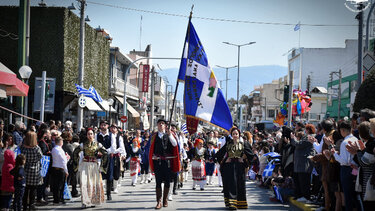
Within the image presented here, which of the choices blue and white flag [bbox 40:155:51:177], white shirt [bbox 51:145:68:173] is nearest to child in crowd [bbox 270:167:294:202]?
white shirt [bbox 51:145:68:173]

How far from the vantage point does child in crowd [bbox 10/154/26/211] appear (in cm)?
986

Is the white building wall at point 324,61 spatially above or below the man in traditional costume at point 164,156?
above

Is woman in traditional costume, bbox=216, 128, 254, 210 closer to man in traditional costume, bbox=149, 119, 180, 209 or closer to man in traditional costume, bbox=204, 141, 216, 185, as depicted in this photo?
man in traditional costume, bbox=149, 119, 180, 209

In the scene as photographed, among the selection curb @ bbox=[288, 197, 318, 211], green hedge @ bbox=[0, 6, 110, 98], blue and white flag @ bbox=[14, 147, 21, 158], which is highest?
green hedge @ bbox=[0, 6, 110, 98]

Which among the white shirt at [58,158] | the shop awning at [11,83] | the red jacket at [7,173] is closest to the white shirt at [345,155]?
the red jacket at [7,173]

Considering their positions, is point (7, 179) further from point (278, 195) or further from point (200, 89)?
point (278, 195)

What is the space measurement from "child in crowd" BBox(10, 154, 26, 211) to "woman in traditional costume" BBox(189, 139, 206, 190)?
792cm

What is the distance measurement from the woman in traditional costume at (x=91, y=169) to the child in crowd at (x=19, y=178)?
6.14ft

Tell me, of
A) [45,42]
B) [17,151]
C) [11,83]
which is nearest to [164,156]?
[17,151]

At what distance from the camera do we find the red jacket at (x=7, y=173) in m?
9.85

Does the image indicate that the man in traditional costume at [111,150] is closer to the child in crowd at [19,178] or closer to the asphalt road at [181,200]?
the asphalt road at [181,200]

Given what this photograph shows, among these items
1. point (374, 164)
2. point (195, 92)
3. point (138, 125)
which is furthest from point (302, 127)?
point (138, 125)

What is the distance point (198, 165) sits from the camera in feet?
58.0

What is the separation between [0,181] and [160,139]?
3.75 metres
